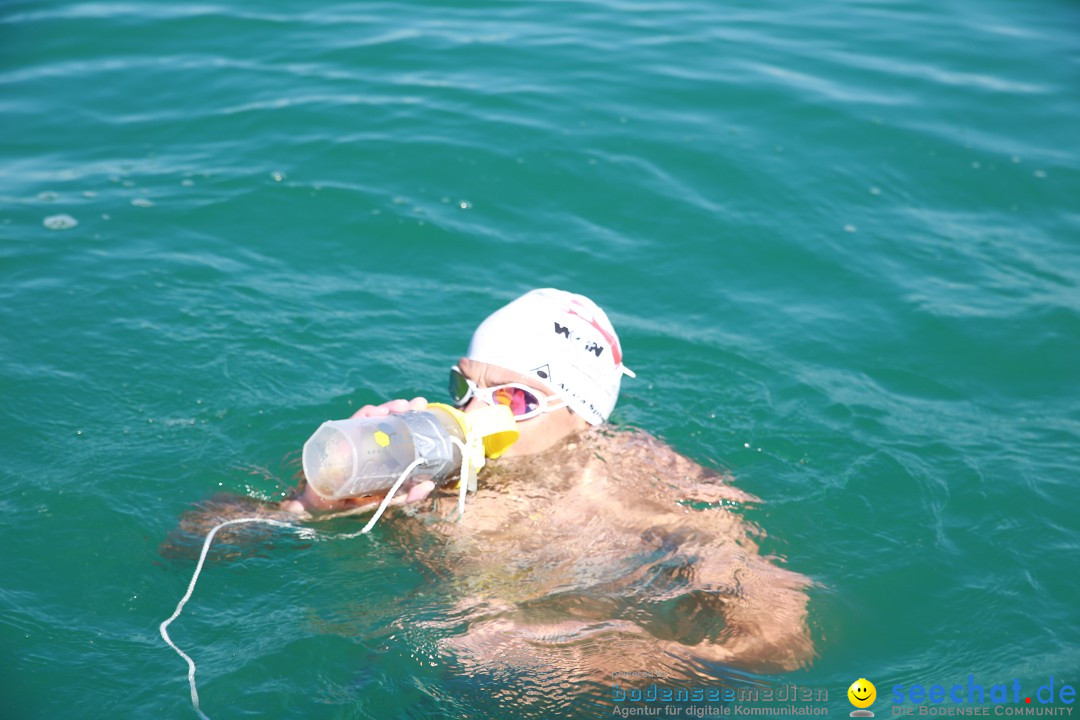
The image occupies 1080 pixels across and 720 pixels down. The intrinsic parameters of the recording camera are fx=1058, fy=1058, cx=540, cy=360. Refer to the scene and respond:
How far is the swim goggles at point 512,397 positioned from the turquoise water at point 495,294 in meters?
0.89

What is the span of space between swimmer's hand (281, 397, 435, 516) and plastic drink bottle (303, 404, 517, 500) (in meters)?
0.06

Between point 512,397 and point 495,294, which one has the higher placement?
point 512,397

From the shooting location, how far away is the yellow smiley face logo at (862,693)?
4.91 m

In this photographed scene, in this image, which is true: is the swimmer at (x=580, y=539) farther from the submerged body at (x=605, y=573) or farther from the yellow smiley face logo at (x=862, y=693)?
the yellow smiley face logo at (x=862, y=693)

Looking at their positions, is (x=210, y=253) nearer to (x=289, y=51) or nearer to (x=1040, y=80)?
(x=289, y=51)

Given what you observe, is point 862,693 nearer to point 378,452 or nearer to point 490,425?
point 490,425

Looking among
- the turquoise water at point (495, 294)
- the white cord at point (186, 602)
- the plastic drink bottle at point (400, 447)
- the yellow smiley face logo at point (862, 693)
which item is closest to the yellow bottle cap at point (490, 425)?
the plastic drink bottle at point (400, 447)

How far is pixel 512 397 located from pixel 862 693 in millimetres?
2246

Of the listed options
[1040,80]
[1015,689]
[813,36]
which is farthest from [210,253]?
[1040,80]

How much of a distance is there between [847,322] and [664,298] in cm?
142

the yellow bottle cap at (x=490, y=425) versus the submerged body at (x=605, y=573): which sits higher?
the yellow bottle cap at (x=490, y=425)

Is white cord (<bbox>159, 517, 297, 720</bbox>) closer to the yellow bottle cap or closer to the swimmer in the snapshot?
the swimmer

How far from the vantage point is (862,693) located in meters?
4.96

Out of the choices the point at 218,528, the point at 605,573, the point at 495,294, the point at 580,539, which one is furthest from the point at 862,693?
the point at 495,294
